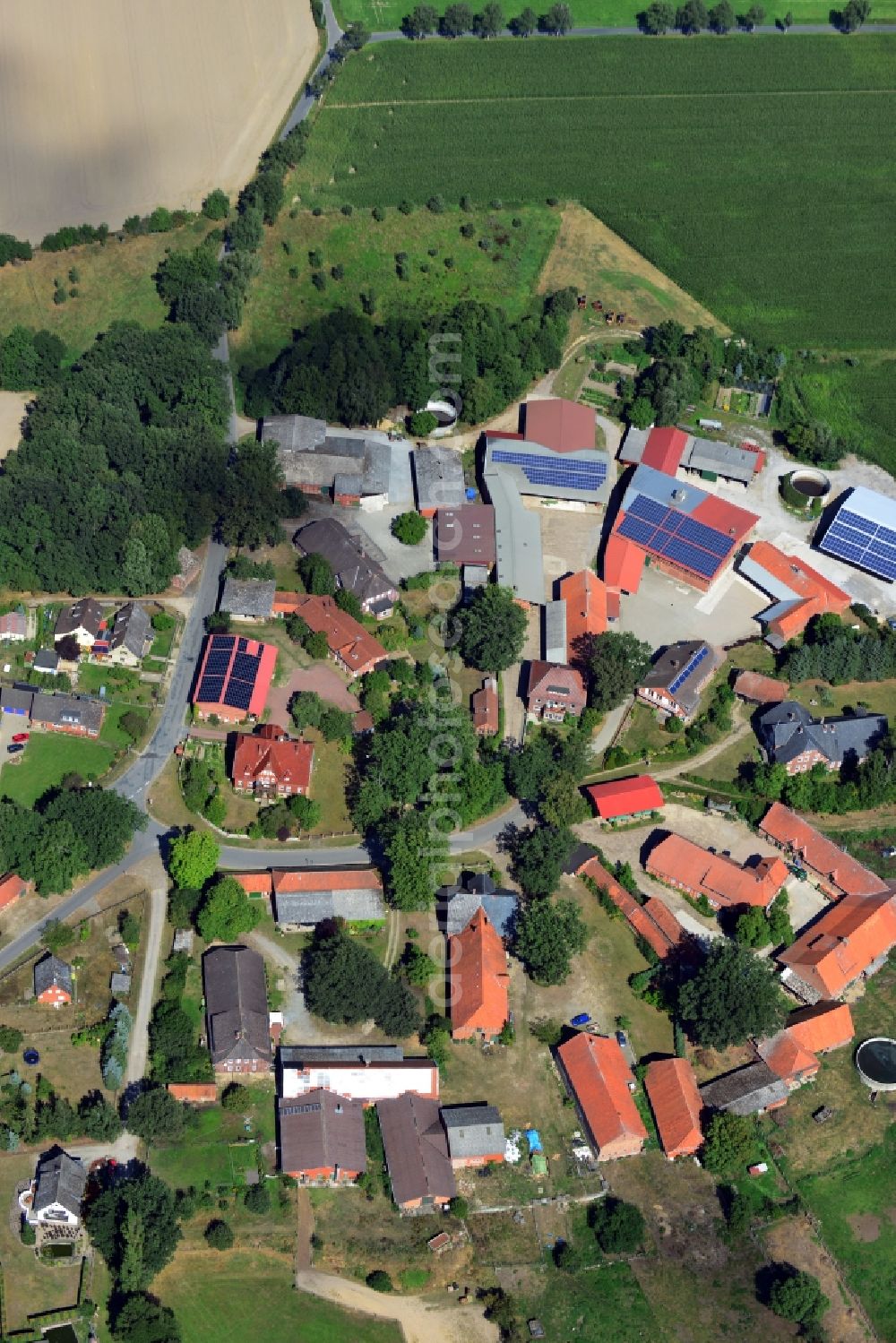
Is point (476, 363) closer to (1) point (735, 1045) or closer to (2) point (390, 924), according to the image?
(2) point (390, 924)

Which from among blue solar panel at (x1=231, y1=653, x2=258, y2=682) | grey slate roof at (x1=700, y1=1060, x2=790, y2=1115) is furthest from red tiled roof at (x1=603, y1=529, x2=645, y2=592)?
grey slate roof at (x1=700, y1=1060, x2=790, y2=1115)

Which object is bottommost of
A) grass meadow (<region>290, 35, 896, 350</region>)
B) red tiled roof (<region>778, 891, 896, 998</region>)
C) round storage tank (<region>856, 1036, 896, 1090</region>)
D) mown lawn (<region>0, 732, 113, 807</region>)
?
round storage tank (<region>856, 1036, 896, 1090</region>)

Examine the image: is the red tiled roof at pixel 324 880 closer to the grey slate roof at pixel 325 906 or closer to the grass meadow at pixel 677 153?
the grey slate roof at pixel 325 906

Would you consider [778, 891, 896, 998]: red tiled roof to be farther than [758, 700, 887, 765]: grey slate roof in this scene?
No

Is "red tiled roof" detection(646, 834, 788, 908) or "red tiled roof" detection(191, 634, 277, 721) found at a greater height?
"red tiled roof" detection(191, 634, 277, 721)

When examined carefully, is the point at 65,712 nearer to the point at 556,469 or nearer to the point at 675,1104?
the point at 556,469

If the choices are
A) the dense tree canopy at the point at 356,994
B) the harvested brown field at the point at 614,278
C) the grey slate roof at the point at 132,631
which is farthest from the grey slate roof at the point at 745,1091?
the harvested brown field at the point at 614,278

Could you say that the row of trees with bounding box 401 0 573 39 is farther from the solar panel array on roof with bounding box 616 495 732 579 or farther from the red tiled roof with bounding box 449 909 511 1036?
the red tiled roof with bounding box 449 909 511 1036
